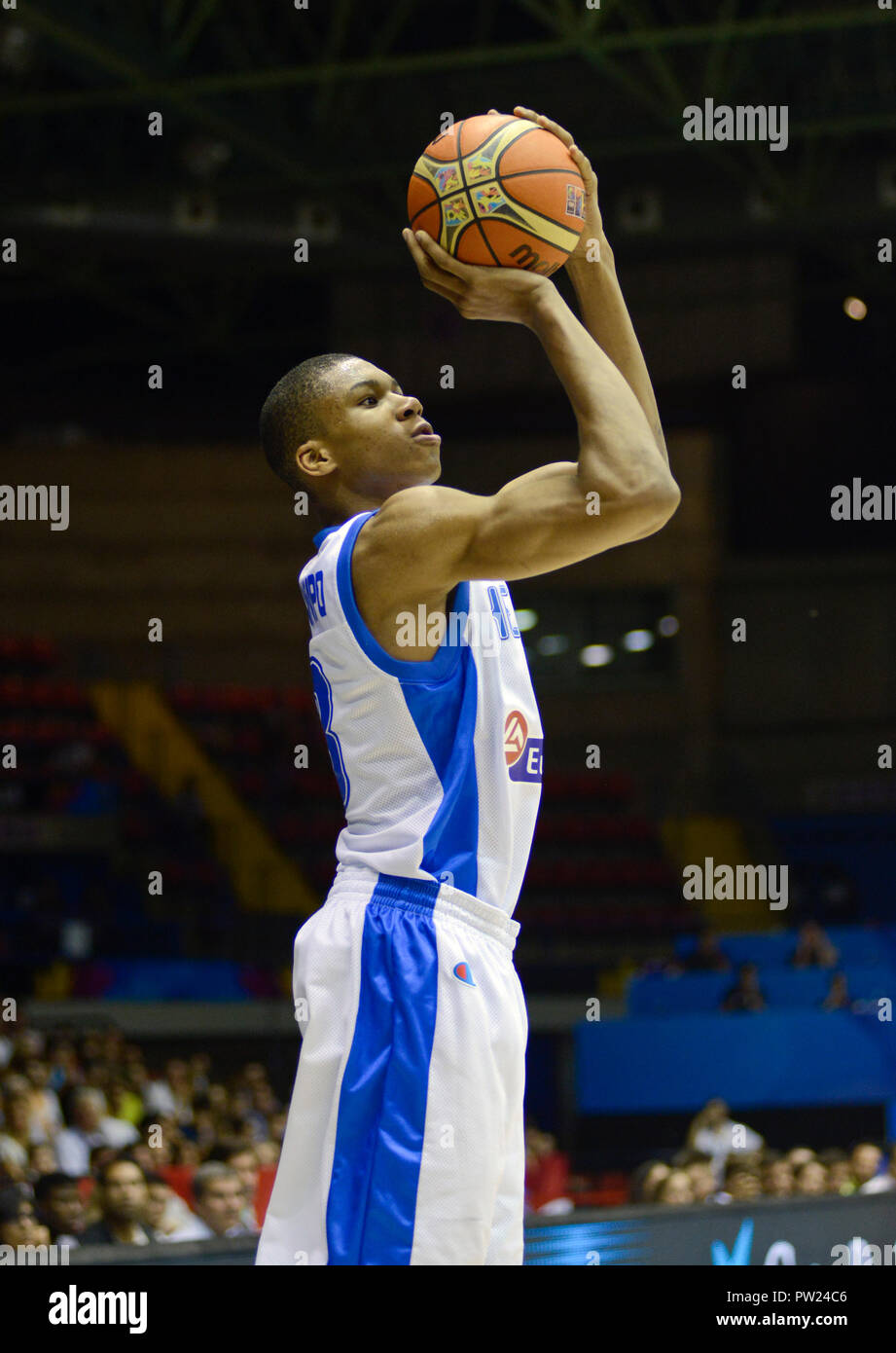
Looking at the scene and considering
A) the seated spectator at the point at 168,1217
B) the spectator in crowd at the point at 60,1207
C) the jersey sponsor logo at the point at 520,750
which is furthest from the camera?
the seated spectator at the point at 168,1217

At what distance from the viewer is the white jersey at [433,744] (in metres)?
2.72

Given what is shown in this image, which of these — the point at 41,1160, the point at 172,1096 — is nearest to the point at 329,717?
the point at 41,1160

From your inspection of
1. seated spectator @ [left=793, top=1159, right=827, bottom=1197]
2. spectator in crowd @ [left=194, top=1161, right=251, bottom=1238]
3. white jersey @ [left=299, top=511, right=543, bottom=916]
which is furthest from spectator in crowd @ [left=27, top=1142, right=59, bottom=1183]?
white jersey @ [left=299, top=511, right=543, bottom=916]

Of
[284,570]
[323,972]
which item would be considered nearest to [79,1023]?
[284,570]

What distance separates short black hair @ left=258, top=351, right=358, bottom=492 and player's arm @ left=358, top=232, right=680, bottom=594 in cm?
35

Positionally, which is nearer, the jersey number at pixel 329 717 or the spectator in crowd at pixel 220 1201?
the jersey number at pixel 329 717

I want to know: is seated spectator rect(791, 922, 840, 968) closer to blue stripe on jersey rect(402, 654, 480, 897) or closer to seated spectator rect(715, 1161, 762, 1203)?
seated spectator rect(715, 1161, 762, 1203)

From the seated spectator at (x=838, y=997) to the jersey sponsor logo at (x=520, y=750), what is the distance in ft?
31.2

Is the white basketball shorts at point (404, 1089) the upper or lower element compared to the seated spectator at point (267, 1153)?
upper

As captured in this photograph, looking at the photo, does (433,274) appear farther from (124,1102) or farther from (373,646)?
(124,1102)

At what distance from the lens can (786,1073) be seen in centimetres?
1129

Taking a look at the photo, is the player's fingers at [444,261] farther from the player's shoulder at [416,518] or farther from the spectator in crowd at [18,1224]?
the spectator in crowd at [18,1224]

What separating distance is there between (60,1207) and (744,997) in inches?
281

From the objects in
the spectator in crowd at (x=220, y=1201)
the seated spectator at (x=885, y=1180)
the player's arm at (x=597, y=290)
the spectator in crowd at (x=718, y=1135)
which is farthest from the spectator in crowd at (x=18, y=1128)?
the player's arm at (x=597, y=290)
